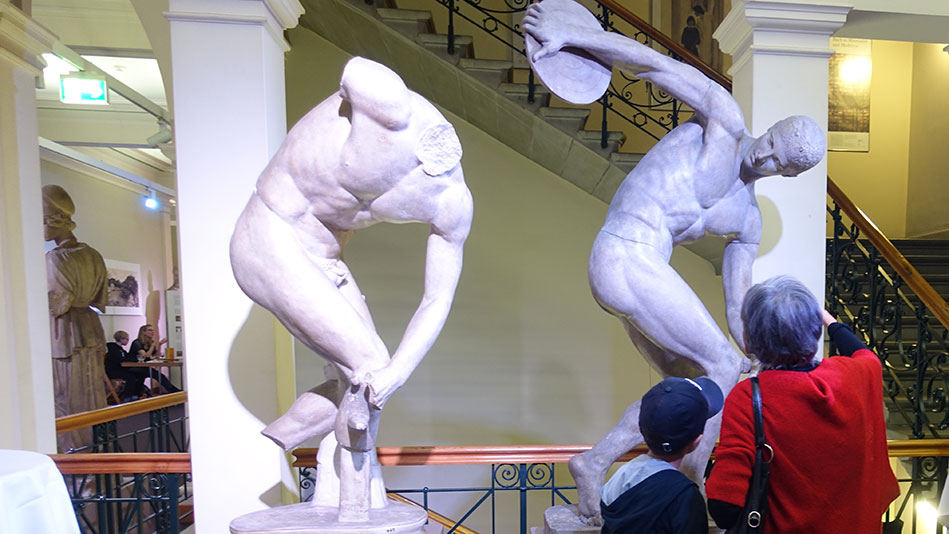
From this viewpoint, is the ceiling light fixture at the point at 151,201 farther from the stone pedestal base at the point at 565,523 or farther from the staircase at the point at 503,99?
the stone pedestal base at the point at 565,523

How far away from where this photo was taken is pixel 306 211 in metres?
1.46

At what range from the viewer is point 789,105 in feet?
8.13

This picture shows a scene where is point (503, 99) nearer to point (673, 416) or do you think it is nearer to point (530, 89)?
point (530, 89)

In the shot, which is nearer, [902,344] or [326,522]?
[326,522]

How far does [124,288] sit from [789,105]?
9.49 metres

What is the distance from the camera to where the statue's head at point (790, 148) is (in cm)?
162

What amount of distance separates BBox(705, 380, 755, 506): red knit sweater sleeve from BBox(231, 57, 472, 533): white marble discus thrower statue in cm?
75

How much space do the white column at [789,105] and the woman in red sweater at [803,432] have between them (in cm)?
144

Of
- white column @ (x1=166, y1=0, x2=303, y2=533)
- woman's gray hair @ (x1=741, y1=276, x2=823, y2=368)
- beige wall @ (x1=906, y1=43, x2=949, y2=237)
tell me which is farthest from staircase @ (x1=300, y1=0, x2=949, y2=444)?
woman's gray hair @ (x1=741, y1=276, x2=823, y2=368)

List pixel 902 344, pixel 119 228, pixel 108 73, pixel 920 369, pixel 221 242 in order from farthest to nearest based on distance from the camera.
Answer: pixel 119 228 → pixel 108 73 → pixel 902 344 → pixel 920 369 → pixel 221 242

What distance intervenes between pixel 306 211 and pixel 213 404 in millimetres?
1090

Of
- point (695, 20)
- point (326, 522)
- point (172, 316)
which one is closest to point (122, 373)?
point (172, 316)

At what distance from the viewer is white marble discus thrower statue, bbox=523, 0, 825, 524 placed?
166 centimetres

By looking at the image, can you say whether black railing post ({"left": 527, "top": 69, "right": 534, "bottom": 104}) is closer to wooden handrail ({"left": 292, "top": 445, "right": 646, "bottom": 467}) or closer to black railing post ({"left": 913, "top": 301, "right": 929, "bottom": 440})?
wooden handrail ({"left": 292, "top": 445, "right": 646, "bottom": 467})
